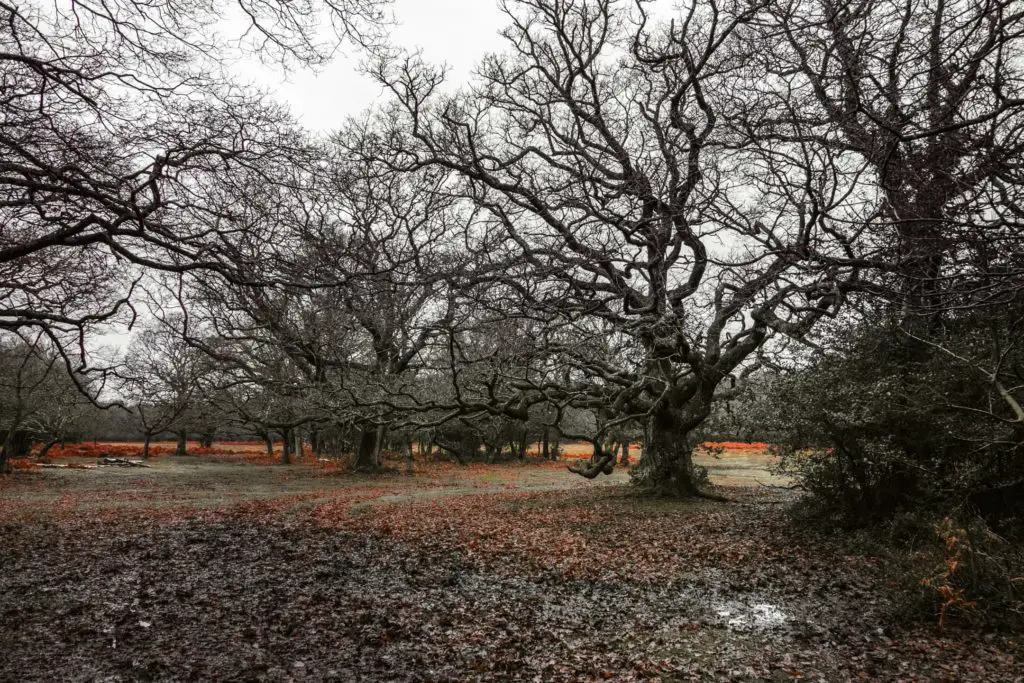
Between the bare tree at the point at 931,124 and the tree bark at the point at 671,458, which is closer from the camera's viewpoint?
the bare tree at the point at 931,124

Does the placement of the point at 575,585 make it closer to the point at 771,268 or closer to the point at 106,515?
the point at 771,268

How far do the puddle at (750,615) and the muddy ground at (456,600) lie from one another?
1.5 inches

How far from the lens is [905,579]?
6656 millimetres

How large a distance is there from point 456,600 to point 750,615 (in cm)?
Answer: 339

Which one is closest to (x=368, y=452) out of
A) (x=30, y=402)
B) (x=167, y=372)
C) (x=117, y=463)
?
(x=167, y=372)

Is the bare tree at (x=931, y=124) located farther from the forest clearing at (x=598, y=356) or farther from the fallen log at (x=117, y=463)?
the fallen log at (x=117, y=463)

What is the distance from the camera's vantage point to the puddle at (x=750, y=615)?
659cm

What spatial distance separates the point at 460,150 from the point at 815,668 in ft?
37.0

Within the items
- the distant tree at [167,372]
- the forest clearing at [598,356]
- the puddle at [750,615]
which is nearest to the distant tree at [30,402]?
the distant tree at [167,372]

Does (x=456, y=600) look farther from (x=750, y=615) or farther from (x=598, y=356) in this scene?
(x=598, y=356)

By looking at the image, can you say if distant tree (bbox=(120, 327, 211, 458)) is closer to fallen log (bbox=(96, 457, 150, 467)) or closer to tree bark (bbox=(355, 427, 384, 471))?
fallen log (bbox=(96, 457, 150, 467))

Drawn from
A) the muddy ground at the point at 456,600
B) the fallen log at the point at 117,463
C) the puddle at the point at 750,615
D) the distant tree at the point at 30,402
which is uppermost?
the distant tree at the point at 30,402

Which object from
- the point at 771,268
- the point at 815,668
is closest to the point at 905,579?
the point at 815,668

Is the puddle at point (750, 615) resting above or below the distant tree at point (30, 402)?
below
